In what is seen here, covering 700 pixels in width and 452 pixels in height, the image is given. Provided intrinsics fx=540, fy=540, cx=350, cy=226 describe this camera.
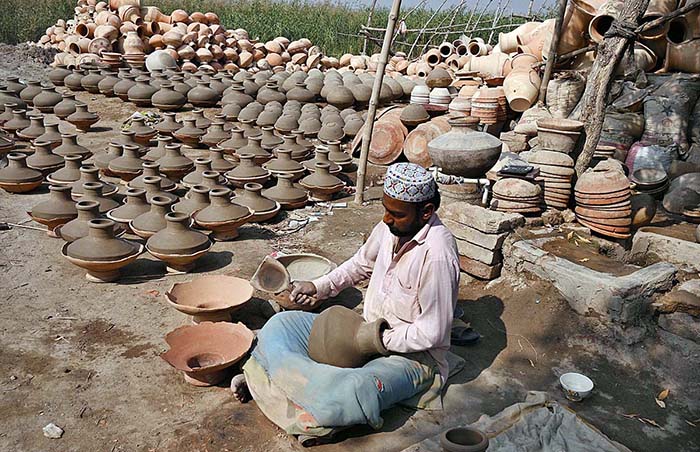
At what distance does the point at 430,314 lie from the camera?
275 centimetres

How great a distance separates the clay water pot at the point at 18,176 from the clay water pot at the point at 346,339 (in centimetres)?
514

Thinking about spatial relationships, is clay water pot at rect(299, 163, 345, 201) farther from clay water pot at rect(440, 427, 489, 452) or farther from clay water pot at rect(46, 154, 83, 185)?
clay water pot at rect(440, 427, 489, 452)

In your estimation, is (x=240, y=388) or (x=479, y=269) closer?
(x=240, y=388)

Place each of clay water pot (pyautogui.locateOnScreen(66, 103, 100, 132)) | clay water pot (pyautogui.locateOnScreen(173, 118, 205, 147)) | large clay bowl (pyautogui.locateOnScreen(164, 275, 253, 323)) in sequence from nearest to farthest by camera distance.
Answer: large clay bowl (pyautogui.locateOnScreen(164, 275, 253, 323))
clay water pot (pyautogui.locateOnScreen(173, 118, 205, 147))
clay water pot (pyautogui.locateOnScreen(66, 103, 100, 132))

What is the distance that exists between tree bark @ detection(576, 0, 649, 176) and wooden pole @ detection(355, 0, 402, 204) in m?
2.13

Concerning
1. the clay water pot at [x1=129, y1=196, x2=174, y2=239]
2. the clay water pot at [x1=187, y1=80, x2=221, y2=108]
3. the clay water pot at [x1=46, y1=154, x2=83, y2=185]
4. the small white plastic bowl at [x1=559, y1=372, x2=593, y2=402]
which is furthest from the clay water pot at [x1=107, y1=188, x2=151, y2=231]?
the clay water pot at [x1=187, y1=80, x2=221, y2=108]

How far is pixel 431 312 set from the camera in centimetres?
275

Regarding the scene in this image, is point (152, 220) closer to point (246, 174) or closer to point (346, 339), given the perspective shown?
point (246, 174)

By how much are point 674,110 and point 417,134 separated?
3.33 metres

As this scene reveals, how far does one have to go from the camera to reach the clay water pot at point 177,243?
4512 millimetres

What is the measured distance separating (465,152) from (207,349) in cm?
314

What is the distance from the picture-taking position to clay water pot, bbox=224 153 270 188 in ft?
21.1

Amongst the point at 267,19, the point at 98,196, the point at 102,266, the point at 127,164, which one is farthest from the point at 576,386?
the point at 267,19

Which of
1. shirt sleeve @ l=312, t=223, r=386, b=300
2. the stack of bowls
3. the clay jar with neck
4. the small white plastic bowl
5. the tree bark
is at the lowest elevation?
the small white plastic bowl
